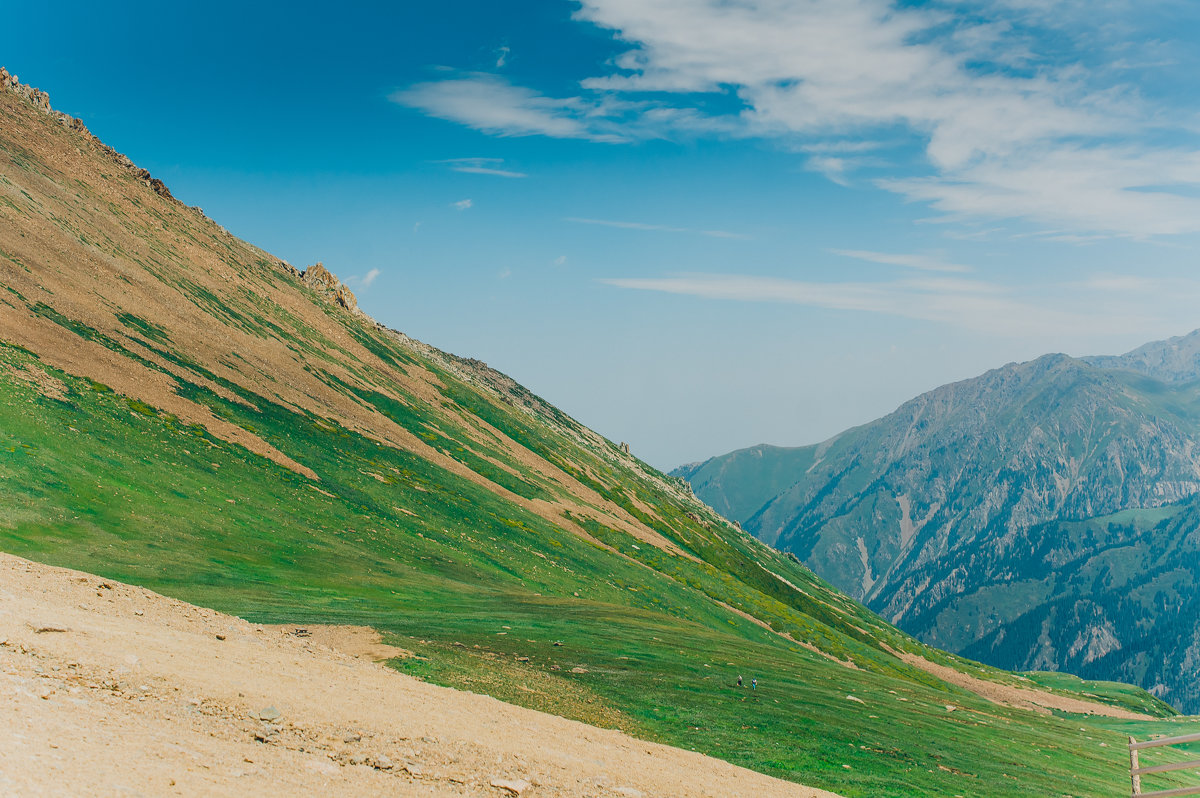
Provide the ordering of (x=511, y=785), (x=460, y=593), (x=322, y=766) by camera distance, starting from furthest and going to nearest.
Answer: (x=460, y=593)
(x=511, y=785)
(x=322, y=766)

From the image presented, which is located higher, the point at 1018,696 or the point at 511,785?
the point at 511,785

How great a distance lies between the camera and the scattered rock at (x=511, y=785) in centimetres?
2092

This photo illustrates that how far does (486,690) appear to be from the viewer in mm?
35562

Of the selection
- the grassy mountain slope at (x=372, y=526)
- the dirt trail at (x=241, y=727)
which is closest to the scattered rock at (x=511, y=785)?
the dirt trail at (x=241, y=727)

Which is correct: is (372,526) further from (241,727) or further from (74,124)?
(74,124)

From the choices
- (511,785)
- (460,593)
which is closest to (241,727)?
(511,785)

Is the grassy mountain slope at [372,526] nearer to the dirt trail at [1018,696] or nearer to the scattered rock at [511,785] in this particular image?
the dirt trail at [1018,696]

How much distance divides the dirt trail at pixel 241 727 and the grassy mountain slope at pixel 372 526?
7.32 m

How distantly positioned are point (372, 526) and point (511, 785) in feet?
203

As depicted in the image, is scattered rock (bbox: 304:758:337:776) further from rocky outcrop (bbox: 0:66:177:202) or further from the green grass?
rocky outcrop (bbox: 0:66:177:202)

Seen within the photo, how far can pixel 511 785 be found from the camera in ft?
69.3

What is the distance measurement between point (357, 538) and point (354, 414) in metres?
51.5

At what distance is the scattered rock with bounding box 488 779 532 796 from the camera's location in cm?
2092

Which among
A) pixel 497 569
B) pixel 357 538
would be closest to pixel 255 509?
pixel 357 538
